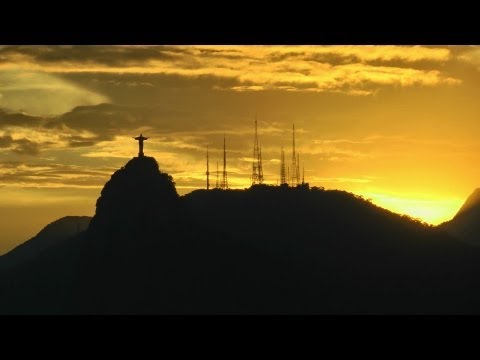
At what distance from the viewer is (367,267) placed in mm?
167875

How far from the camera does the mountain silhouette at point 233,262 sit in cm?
15350

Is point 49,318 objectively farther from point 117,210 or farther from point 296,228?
point 296,228

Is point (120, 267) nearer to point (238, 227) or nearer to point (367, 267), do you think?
point (238, 227)

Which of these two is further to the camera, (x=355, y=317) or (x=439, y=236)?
(x=439, y=236)

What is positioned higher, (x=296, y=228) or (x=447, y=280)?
(x=296, y=228)

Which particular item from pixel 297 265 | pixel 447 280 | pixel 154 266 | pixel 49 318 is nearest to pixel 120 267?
pixel 154 266

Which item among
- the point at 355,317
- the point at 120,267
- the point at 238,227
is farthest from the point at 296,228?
the point at 355,317

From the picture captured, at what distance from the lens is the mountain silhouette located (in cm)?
15350

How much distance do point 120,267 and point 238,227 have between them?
28.2m

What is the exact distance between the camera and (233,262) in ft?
519

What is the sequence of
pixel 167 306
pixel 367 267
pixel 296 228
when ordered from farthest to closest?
pixel 296 228 < pixel 367 267 < pixel 167 306

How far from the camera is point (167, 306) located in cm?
15600

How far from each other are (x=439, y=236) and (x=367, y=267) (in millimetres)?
21399

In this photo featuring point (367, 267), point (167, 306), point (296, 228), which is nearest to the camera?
point (167, 306)
